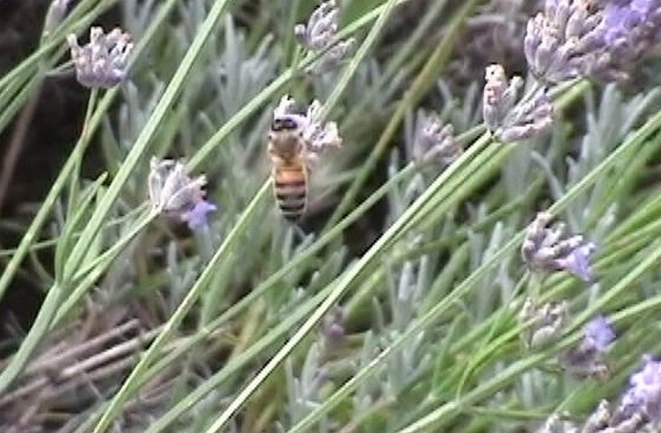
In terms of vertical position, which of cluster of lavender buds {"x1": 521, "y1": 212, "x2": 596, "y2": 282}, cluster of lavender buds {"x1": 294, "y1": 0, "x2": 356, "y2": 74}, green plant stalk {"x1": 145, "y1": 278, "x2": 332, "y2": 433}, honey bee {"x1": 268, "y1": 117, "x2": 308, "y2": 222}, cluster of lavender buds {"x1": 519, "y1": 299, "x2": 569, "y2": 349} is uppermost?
cluster of lavender buds {"x1": 294, "y1": 0, "x2": 356, "y2": 74}

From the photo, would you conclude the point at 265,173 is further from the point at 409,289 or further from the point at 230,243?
the point at 230,243

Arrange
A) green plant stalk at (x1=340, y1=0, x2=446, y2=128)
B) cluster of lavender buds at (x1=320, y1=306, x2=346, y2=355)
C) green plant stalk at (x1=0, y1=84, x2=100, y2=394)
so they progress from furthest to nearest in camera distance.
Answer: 1. green plant stalk at (x1=340, y1=0, x2=446, y2=128)
2. cluster of lavender buds at (x1=320, y1=306, x2=346, y2=355)
3. green plant stalk at (x1=0, y1=84, x2=100, y2=394)

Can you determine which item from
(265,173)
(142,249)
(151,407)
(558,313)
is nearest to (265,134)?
(265,173)

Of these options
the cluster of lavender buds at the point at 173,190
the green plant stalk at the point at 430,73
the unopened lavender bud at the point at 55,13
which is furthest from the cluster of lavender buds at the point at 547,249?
the green plant stalk at the point at 430,73

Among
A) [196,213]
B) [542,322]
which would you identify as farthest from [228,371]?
[542,322]

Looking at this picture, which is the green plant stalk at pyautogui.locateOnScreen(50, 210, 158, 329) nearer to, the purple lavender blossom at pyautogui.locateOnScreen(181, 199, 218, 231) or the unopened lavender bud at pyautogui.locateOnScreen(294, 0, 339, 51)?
the purple lavender blossom at pyautogui.locateOnScreen(181, 199, 218, 231)

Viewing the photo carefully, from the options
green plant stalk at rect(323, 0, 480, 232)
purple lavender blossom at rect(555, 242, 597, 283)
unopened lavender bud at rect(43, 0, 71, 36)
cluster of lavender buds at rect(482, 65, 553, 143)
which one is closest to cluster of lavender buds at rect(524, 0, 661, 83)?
cluster of lavender buds at rect(482, 65, 553, 143)
